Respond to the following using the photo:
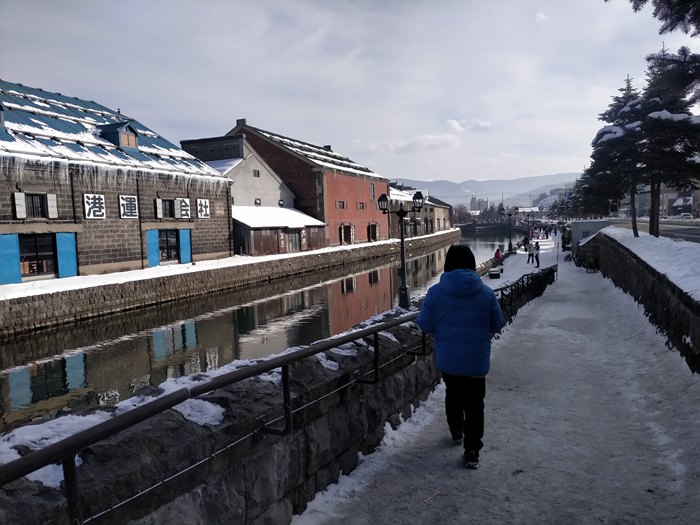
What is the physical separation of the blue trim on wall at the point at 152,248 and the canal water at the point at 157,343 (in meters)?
4.84

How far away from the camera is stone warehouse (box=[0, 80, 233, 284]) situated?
1931 cm

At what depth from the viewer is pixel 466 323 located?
3.84 m

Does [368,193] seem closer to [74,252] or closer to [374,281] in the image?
[374,281]

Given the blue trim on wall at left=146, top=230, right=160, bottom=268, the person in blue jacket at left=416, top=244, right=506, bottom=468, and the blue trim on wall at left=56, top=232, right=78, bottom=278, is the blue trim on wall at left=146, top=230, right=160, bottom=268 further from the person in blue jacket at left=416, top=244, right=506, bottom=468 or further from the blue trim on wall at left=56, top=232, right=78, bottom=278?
the person in blue jacket at left=416, top=244, right=506, bottom=468

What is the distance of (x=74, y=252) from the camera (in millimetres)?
21375

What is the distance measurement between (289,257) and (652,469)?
97.0 ft

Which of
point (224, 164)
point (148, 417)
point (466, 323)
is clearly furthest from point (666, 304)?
point (224, 164)

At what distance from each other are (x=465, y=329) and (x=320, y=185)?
1667 inches

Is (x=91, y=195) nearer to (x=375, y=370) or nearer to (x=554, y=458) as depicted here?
(x=375, y=370)

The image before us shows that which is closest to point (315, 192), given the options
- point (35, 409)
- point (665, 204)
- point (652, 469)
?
point (35, 409)

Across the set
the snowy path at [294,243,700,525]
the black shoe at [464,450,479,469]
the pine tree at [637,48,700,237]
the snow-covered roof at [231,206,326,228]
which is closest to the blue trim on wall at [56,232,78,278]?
the snow-covered roof at [231,206,326,228]

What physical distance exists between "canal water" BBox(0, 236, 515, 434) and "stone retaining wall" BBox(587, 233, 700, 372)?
8.22 meters

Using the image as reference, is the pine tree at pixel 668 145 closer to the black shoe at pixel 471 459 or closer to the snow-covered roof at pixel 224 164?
the black shoe at pixel 471 459

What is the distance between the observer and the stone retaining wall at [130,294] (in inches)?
623
